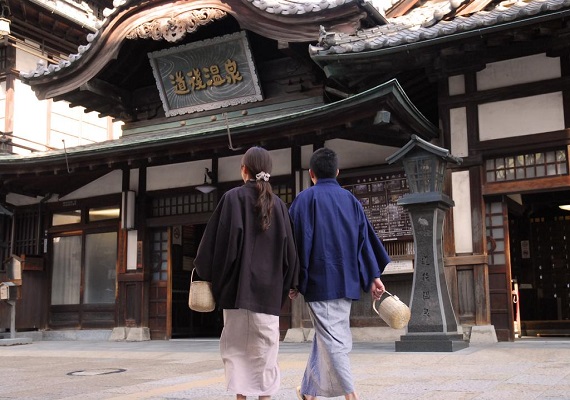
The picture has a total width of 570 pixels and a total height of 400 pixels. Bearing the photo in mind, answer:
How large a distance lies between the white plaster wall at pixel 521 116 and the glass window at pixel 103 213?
8100 millimetres

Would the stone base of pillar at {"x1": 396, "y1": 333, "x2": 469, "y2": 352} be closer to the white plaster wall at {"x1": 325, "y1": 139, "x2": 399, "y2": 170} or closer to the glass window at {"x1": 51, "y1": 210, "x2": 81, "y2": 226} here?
the white plaster wall at {"x1": 325, "y1": 139, "x2": 399, "y2": 170}

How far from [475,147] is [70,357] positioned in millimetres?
7255

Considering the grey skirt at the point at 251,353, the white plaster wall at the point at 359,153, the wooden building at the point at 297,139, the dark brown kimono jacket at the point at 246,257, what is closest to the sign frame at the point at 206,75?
the wooden building at the point at 297,139

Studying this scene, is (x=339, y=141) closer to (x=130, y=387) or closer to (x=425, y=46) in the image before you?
(x=425, y=46)

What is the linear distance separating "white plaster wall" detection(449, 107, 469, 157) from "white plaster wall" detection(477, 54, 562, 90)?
1.71 ft

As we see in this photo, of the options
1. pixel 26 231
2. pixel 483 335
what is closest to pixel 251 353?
pixel 483 335

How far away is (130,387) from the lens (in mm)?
6203

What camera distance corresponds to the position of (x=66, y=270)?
1512 cm

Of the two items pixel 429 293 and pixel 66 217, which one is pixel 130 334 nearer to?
pixel 66 217

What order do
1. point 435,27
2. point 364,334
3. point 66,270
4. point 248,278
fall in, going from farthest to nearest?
point 66,270
point 364,334
point 435,27
point 248,278

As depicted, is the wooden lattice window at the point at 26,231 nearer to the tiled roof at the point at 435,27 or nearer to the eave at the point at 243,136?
the eave at the point at 243,136

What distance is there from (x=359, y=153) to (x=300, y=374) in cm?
586

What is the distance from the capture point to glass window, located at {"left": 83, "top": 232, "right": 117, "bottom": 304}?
14.5 metres

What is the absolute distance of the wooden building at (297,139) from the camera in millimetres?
10055
